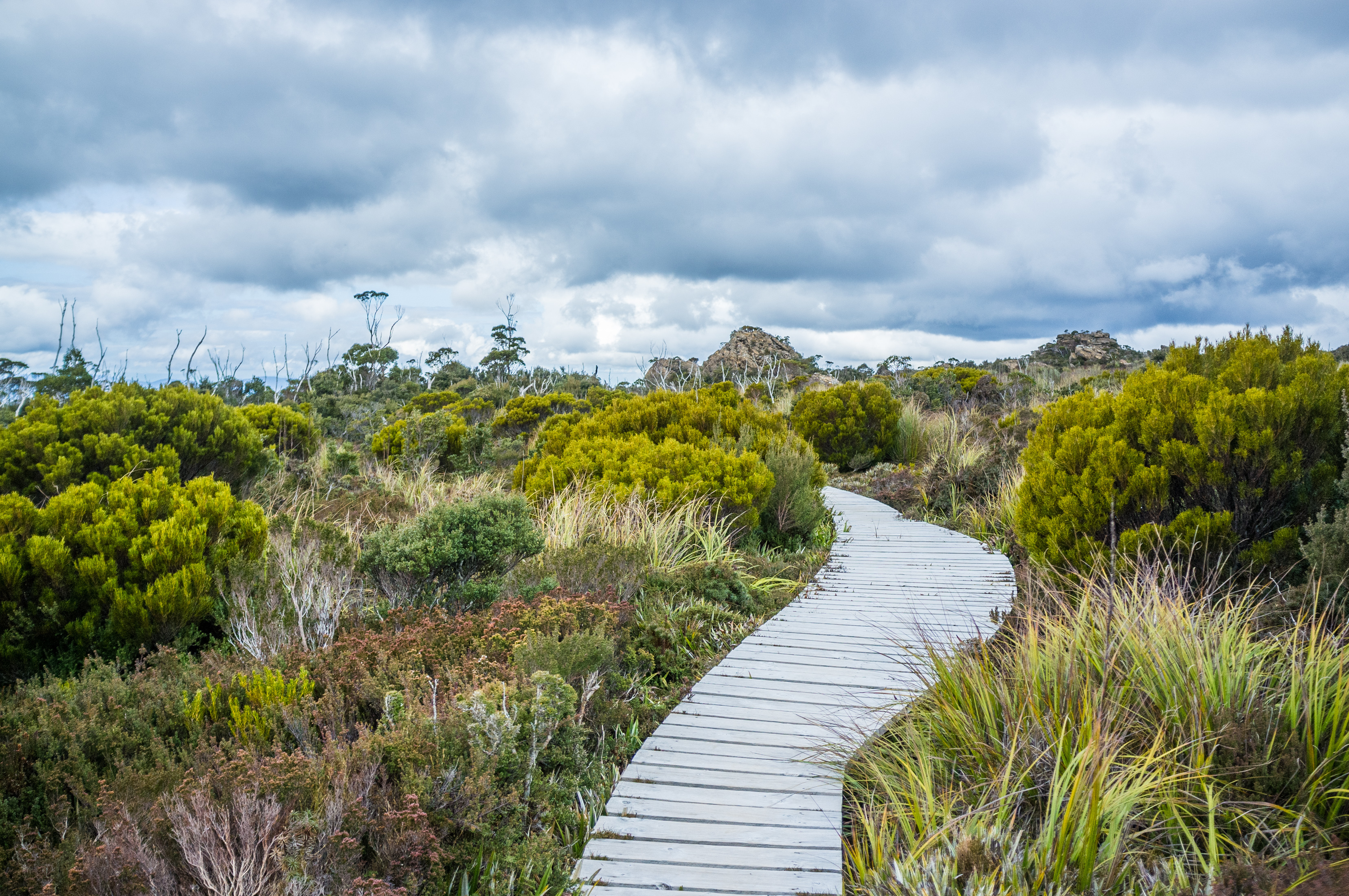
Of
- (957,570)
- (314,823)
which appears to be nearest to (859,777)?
(314,823)

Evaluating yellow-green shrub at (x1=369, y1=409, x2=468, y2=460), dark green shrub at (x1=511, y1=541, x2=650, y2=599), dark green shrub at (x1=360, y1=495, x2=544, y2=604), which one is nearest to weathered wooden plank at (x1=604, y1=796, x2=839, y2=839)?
dark green shrub at (x1=511, y1=541, x2=650, y2=599)

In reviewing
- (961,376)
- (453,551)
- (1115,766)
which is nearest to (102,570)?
(453,551)

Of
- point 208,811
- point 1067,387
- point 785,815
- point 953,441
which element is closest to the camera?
point 208,811

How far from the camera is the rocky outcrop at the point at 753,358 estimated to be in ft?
132

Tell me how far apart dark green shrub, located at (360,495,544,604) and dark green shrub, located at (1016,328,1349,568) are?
14.1ft

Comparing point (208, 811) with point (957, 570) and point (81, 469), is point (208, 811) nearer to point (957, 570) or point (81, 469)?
point (957, 570)

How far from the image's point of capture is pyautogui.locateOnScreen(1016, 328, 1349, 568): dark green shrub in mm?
5402

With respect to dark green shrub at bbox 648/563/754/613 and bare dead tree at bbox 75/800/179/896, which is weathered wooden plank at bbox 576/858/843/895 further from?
dark green shrub at bbox 648/563/754/613

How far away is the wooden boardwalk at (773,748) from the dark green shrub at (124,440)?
19.0ft

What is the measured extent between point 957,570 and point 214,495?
21.3ft

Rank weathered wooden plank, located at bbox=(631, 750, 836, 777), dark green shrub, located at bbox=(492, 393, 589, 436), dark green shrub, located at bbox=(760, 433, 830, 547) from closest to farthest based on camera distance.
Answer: weathered wooden plank, located at bbox=(631, 750, 836, 777) < dark green shrub, located at bbox=(760, 433, 830, 547) < dark green shrub, located at bbox=(492, 393, 589, 436)

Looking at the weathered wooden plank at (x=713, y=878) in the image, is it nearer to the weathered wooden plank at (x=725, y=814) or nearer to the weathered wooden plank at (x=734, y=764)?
the weathered wooden plank at (x=725, y=814)

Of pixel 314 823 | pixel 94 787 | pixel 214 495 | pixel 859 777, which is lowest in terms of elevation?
pixel 859 777

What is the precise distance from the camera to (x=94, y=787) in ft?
10.0
